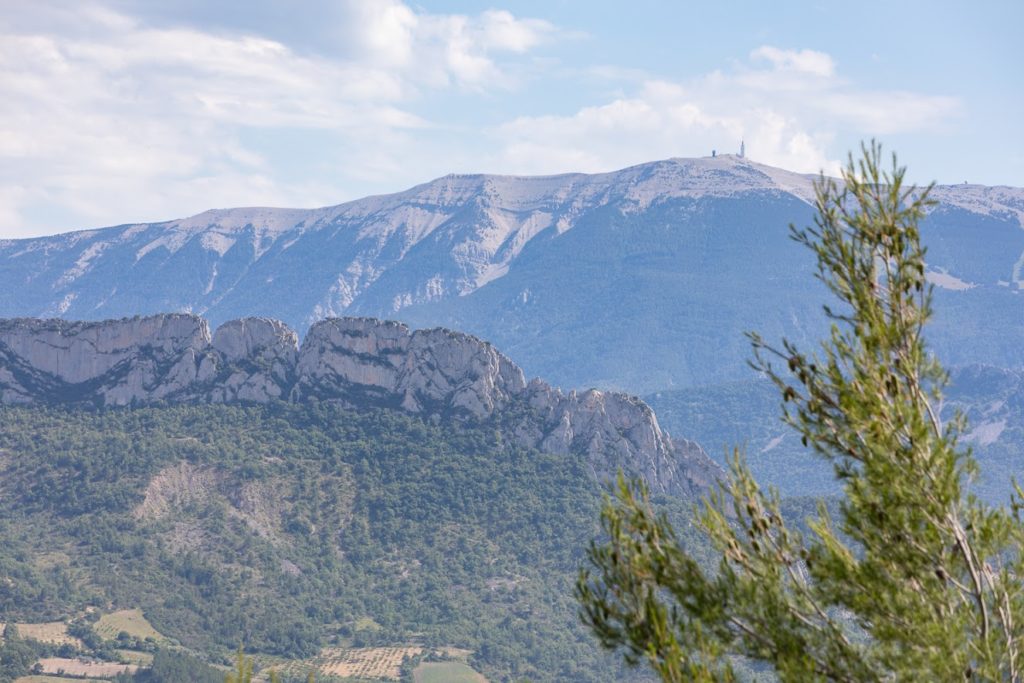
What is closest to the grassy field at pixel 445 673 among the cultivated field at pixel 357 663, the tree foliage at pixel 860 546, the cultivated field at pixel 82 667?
the cultivated field at pixel 357 663

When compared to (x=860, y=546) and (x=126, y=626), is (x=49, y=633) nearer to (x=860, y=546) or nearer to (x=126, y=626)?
(x=126, y=626)

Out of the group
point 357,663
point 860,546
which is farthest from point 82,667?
point 860,546

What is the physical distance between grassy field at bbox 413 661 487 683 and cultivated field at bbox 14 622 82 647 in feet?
135

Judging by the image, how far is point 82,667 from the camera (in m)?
160

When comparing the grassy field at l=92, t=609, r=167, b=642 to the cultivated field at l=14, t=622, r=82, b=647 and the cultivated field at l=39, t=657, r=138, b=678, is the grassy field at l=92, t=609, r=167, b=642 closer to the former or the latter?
the cultivated field at l=14, t=622, r=82, b=647

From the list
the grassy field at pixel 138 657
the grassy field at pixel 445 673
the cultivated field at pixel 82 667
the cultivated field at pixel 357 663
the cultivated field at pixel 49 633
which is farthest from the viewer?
the cultivated field at pixel 357 663

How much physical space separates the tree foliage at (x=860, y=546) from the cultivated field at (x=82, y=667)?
5572 inches

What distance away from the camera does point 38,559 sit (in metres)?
186

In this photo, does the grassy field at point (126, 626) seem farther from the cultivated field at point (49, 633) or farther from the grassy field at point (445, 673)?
the grassy field at point (445, 673)

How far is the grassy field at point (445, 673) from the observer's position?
550 ft

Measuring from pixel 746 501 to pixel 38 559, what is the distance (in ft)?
569

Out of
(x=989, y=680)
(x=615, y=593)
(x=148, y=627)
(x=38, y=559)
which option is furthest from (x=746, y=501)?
(x=38, y=559)

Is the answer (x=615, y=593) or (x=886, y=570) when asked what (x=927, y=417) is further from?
(x=615, y=593)

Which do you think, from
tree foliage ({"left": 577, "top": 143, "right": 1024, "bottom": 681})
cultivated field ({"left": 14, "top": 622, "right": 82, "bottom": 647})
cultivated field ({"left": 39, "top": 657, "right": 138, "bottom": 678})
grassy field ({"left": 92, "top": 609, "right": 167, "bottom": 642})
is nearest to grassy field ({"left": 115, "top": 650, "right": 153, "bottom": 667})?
cultivated field ({"left": 39, "top": 657, "right": 138, "bottom": 678})
